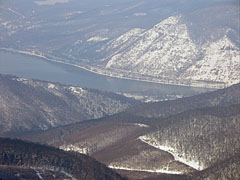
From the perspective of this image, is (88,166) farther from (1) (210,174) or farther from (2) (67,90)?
(2) (67,90)

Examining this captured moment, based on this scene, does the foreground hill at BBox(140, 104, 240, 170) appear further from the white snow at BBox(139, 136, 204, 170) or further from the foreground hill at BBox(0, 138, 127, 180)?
the foreground hill at BBox(0, 138, 127, 180)

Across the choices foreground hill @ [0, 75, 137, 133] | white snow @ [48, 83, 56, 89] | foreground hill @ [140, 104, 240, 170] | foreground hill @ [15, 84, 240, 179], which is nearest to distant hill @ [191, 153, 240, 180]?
foreground hill @ [15, 84, 240, 179]

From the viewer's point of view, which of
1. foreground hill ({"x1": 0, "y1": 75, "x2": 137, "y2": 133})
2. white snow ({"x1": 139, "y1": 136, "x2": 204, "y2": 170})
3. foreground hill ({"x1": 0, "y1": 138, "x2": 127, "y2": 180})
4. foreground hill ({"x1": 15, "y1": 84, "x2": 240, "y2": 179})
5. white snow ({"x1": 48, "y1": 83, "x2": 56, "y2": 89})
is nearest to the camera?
foreground hill ({"x1": 0, "y1": 138, "x2": 127, "y2": 180})

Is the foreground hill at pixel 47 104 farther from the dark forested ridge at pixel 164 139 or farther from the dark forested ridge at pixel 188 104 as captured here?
the dark forested ridge at pixel 188 104

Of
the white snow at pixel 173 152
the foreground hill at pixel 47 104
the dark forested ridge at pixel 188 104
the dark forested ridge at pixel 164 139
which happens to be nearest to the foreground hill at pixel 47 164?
the dark forested ridge at pixel 164 139

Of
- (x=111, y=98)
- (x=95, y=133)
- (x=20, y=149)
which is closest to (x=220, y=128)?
(x=95, y=133)

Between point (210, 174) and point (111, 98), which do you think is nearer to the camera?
point (210, 174)

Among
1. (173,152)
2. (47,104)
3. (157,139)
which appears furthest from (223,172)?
(47,104)
